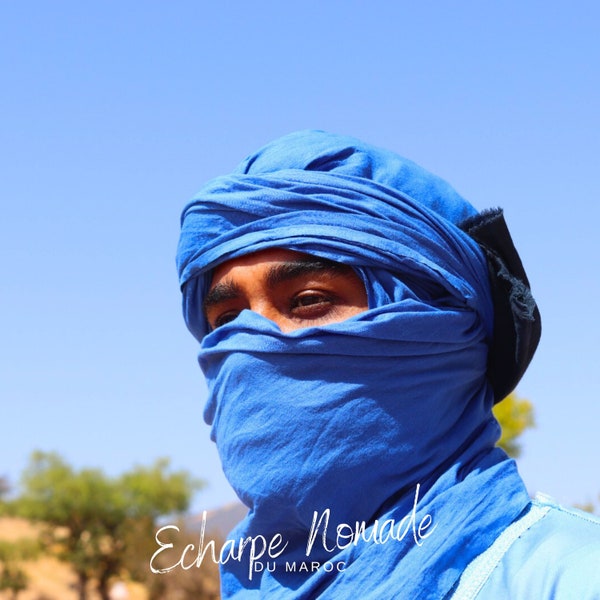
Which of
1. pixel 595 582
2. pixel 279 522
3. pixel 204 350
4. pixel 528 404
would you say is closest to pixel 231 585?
pixel 279 522

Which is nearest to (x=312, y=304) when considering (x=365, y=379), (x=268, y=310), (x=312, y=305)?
(x=312, y=305)

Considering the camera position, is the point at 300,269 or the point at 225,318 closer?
the point at 300,269

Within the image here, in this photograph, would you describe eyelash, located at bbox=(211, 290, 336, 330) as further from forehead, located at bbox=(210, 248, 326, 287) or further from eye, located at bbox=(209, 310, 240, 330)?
eye, located at bbox=(209, 310, 240, 330)

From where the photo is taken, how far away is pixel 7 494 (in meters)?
52.8

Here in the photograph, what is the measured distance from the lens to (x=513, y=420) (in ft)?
66.7

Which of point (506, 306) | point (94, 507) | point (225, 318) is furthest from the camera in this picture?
point (94, 507)

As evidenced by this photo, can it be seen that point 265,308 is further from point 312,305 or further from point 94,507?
point 94,507

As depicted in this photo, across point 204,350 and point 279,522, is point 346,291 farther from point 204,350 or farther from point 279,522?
point 279,522

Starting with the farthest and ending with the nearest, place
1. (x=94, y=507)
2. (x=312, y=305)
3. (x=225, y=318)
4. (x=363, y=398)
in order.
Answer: (x=94, y=507) < (x=225, y=318) < (x=312, y=305) < (x=363, y=398)

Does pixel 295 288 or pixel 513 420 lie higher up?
pixel 295 288

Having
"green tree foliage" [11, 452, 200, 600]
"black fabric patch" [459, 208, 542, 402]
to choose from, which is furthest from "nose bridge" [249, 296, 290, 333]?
"green tree foliage" [11, 452, 200, 600]

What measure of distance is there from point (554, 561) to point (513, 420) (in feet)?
60.8

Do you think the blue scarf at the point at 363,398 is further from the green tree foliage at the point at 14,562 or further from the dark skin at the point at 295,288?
the green tree foliage at the point at 14,562

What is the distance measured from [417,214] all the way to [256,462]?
80 cm
